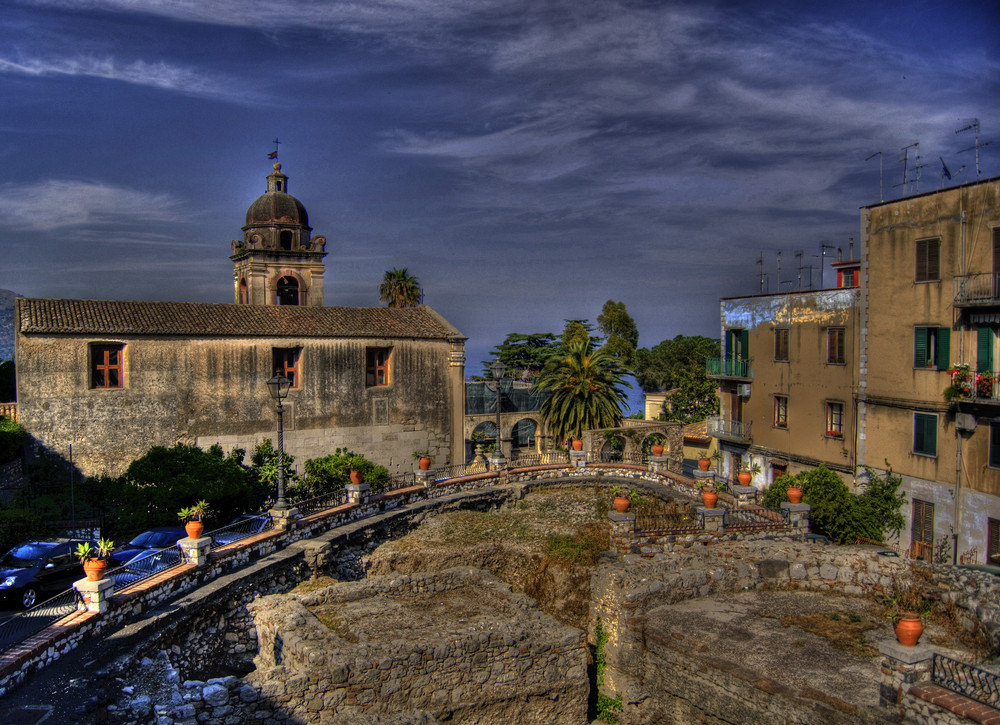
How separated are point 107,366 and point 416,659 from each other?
876 inches

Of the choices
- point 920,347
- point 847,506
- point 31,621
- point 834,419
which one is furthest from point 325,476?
point 920,347

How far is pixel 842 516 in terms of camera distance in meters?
27.8

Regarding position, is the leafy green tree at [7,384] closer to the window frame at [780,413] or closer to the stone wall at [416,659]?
the stone wall at [416,659]

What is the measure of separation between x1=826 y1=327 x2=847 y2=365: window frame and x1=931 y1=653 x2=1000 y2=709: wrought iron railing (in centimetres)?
2148

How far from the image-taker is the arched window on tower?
143 ft

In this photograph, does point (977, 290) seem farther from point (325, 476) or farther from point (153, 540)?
point (153, 540)

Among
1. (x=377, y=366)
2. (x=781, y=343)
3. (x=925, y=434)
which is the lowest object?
(x=925, y=434)

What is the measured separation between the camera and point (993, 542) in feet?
82.6

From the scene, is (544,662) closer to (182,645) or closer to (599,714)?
(599,714)

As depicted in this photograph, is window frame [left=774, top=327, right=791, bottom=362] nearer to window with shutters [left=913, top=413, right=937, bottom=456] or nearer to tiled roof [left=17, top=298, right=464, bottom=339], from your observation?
window with shutters [left=913, top=413, right=937, bottom=456]

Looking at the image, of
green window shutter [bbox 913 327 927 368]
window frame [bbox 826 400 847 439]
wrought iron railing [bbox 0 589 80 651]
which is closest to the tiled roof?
wrought iron railing [bbox 0 589 80 651]

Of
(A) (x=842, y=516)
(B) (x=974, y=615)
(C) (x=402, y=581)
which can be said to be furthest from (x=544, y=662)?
(A) (x=842, y=516)

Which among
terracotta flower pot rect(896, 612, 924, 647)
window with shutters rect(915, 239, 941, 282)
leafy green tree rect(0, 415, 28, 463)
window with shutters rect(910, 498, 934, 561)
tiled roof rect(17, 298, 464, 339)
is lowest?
window with shutters rect(910, 498, 934, 561)

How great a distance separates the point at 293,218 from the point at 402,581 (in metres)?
30.8
